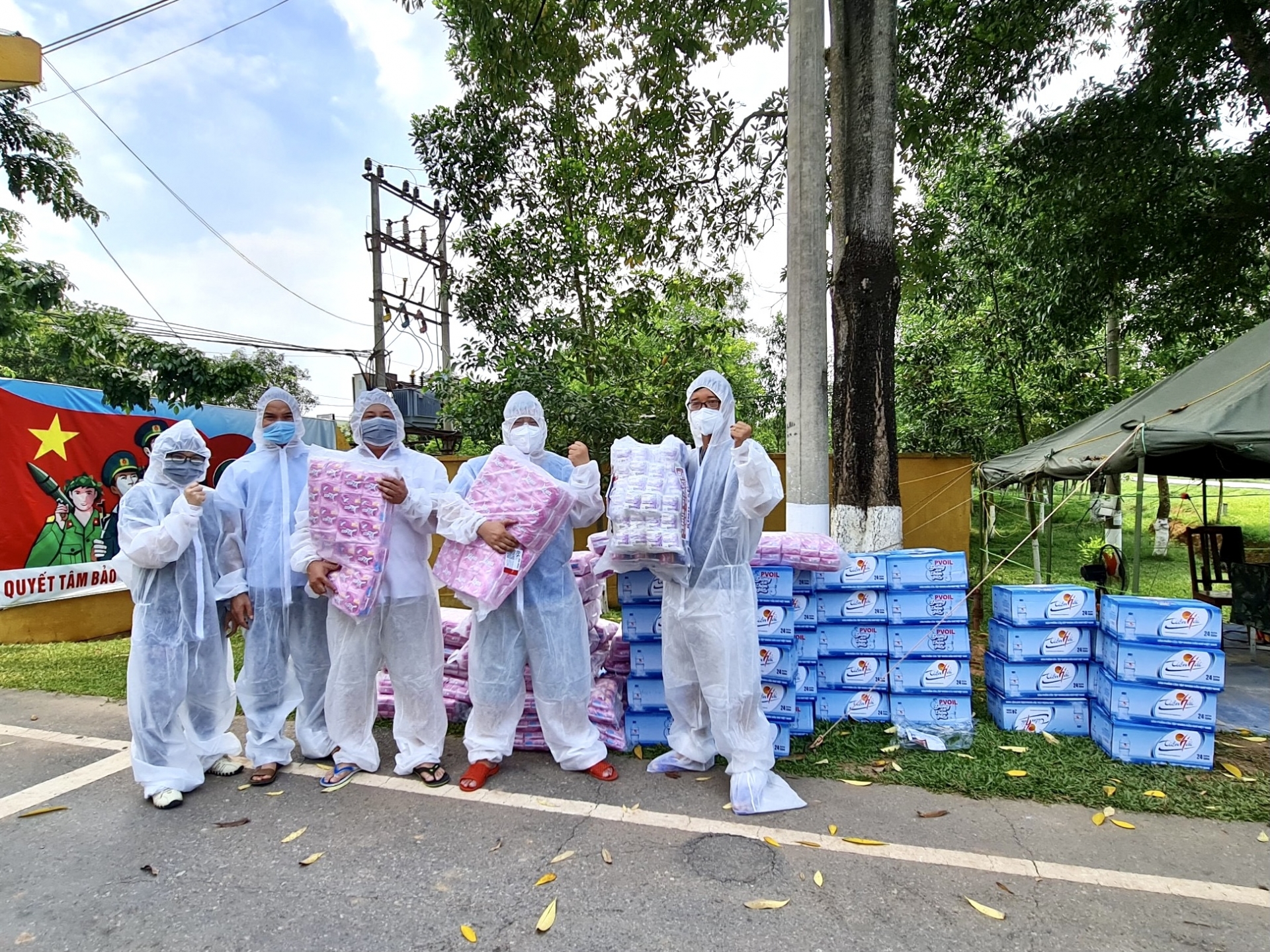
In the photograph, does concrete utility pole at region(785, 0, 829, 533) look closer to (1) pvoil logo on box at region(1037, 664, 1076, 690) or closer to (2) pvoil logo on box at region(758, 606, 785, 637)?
(2) pvoil logo on box at region(758, 606, 785, 637)

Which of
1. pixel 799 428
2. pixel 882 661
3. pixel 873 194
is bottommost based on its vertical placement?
pixel 882 661

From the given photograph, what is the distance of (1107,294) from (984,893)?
24.4 feet

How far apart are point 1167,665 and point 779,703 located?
195 centimetres

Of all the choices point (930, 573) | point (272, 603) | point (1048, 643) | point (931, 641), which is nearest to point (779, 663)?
point (931, 641)

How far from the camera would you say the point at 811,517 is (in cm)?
445

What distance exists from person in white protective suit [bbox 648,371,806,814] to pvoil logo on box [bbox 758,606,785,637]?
0.36 meters

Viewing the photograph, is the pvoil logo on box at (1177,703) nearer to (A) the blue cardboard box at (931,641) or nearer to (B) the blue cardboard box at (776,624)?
(A) the blue cardboard box at (931,641)

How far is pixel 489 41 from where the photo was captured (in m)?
5.79

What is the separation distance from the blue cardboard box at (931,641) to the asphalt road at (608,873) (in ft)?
2.79

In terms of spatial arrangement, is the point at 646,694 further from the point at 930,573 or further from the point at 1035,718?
the point at 1035,718

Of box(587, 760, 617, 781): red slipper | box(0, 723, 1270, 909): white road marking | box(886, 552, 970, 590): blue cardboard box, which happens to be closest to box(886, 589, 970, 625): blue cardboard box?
box(886, 552, 970, 590): blue cardboard box

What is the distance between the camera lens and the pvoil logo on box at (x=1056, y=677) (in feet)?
12.1

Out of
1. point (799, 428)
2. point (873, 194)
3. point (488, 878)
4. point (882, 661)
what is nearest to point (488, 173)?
point (873, 194)

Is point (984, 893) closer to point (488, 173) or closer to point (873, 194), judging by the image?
point (873, 194)
